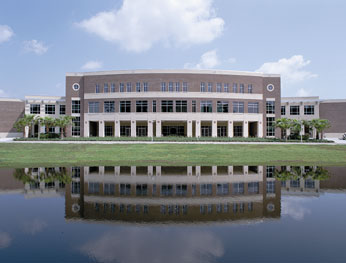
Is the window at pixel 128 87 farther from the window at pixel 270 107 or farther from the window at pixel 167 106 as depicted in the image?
the window at pixel 270 107

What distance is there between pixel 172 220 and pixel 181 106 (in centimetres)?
4375

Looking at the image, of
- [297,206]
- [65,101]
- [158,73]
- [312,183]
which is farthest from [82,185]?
[65,101]

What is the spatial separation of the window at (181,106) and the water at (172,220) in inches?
1493

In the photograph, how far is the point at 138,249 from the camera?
5.55 meters

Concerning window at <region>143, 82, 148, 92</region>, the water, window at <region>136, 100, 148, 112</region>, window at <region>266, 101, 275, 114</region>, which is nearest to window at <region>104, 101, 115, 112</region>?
window at <region>136, 100, 148, 112</region>

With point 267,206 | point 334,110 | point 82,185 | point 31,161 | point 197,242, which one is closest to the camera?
point 197,242

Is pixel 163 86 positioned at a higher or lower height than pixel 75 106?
higher

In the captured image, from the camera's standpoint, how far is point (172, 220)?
7363 mm

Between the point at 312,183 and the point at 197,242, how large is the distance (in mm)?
9335

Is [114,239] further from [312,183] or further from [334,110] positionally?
[334,110]

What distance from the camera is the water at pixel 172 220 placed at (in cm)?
544

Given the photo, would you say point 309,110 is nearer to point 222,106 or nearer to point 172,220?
point 222,106

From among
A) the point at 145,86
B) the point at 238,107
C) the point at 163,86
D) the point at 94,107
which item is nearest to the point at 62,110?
the point at 94,107

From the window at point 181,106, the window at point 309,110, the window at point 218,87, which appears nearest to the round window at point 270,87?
the window at point 309,110
